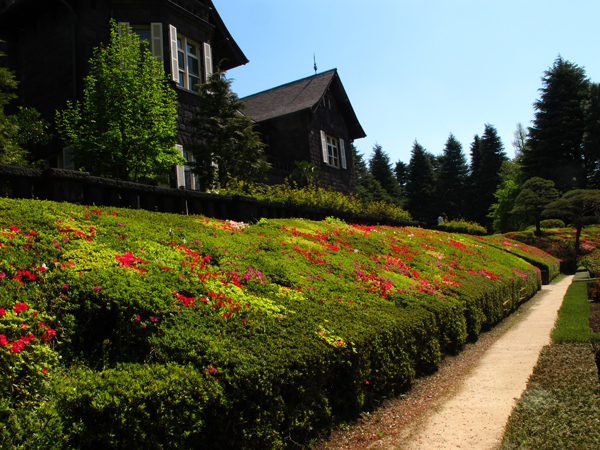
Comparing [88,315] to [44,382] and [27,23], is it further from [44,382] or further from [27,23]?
[27,23]

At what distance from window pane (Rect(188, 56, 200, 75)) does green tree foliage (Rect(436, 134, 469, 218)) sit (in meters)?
47.8

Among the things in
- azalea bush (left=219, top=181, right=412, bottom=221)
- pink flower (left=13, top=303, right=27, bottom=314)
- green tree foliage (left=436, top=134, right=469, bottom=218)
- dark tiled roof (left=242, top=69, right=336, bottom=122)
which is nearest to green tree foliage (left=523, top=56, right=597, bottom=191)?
green tree foliage (left=436, top=134, right=469, bottom=218)

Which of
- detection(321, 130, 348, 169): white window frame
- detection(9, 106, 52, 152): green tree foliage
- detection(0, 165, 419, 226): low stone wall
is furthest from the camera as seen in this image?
detection(321, 130, 348, 169): white window frame

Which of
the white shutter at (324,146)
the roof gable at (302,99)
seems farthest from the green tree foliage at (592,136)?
the white shutter at (324,146)

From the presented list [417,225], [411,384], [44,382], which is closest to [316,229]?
[411,384]

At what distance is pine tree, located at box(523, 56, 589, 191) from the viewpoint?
42938 millimetres

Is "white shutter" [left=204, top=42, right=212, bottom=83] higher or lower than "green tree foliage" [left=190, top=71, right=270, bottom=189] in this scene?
higher

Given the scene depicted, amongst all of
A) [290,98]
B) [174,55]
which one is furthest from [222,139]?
[290,98]

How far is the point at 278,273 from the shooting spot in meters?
5.90

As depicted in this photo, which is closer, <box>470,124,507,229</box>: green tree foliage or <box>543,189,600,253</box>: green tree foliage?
<box>543,189,600,253</box>: green tree foliage

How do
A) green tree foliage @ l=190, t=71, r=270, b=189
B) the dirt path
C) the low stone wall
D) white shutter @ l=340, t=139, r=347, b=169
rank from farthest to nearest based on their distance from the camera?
white shutter @ l=340, t=139, r=347, b=169 → green tree foliage @ l=190, t=71, r=270, b=189 → the low stone wall → the dirt path

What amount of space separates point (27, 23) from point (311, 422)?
1675 centimetres

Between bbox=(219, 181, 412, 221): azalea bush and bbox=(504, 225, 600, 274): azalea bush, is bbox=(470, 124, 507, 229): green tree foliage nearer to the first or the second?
bbox=(504, 225, 600, 274): azalea bush

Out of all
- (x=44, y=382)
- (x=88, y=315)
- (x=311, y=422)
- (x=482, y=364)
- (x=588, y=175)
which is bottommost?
(x=482, y=364)
